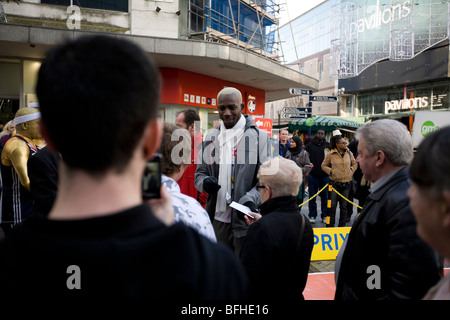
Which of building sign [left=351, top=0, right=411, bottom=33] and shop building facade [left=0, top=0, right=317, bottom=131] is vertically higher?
building sign [left=351, top=0, right=411, bottom=33]

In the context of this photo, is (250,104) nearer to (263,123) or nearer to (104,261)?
(263,123)

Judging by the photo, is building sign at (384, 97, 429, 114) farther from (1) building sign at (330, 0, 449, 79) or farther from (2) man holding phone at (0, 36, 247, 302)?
(2) man holding phone at (0, 36, 247, 302)

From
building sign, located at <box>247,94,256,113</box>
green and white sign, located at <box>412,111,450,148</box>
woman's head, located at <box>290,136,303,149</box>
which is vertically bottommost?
woman's head, located at <box>290,136,303,149</box>

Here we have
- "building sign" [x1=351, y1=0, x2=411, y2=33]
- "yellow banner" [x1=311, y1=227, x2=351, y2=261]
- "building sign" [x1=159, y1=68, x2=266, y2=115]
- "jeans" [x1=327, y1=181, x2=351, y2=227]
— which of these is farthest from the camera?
"building sign" [x1=351, y1=0, x2=411, y2=33]

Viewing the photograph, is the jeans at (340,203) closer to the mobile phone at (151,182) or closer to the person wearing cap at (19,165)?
the person wearing cap at (19,165)

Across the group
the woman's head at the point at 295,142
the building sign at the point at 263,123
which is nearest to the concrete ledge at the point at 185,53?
the building sign at the point at 263,123

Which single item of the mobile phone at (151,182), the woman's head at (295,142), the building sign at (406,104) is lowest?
the mobile phone at (151,182)

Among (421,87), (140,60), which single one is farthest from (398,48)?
(140,60)

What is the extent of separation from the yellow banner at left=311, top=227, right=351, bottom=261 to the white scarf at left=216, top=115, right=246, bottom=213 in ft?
8.00

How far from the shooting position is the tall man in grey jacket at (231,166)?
322 centimetres

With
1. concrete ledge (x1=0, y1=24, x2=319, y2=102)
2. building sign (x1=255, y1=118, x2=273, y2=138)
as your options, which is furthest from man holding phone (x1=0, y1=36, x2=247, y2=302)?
building sign (x1=255, y1=118, x2=273, y2=138)

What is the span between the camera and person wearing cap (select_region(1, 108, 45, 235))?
10.9ft

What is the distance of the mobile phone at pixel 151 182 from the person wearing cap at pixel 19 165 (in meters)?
2.78

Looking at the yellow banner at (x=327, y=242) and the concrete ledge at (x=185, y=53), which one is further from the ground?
the concrete ledge at (x=185, y=53)
